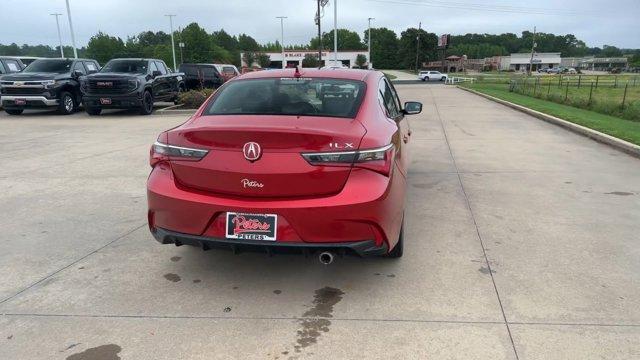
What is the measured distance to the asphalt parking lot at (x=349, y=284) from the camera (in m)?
2.98

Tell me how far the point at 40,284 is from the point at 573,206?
527cm

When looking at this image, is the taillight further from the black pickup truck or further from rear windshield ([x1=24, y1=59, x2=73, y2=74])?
rear windshield ([x1=24, y1=59, x2=73, y2=74])

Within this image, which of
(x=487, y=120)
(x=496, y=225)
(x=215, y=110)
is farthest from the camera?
(x=487, y=120)

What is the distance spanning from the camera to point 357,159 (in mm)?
3242

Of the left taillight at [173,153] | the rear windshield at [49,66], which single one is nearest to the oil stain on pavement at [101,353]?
the left taillight at [173,153]

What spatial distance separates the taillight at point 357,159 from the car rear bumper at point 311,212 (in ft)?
0.16

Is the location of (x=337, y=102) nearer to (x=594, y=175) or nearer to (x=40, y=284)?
(x=40, y=284)

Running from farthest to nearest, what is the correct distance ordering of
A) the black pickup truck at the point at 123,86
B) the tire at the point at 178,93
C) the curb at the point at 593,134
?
the tire at the point at 178,93 < the black pickup truck at the point at 123,86 < the curb at the point at 593,134

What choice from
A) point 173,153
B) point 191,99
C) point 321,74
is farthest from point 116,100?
Answer: point 173,153

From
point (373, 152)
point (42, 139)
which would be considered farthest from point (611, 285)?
point (42, 139)

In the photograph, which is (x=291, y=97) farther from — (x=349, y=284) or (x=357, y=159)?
(x=349, y=284)

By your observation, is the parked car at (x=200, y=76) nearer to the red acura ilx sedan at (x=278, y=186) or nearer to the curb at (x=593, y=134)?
the curb at (x=593, y=134)

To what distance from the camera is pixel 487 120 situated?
47.0ft

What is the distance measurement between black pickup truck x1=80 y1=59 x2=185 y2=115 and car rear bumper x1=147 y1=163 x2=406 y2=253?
12.8 meters
